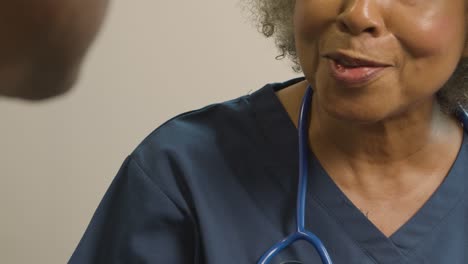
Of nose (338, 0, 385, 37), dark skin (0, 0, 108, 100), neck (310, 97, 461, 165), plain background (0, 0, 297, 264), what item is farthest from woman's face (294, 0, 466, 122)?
dark skin (0, 0, 108, 100)

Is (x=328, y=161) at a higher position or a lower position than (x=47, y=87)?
lower

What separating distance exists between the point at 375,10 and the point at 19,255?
0.84m

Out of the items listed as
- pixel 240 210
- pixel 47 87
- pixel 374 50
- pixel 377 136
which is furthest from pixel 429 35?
pixel 47 87

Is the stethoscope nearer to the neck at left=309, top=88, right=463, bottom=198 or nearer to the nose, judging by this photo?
the neck at left=309, top=88, right=463, bottom=198

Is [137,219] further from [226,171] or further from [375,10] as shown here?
[375,10]

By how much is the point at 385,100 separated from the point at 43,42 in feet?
2.07

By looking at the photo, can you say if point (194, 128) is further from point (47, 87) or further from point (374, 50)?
point (47, 87)

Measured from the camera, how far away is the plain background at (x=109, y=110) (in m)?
1.20

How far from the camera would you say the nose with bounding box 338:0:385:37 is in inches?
27.7

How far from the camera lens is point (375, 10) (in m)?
0.72

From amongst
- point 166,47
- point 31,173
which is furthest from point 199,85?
point 31,173

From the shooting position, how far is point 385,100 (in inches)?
29.0

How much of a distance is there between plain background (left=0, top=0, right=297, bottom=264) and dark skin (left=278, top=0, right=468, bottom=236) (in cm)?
36

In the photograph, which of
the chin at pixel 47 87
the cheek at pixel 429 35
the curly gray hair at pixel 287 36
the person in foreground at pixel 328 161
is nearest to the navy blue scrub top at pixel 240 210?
the person in foreground at pixel 328 161
